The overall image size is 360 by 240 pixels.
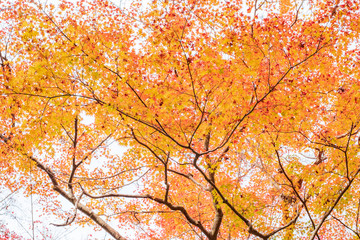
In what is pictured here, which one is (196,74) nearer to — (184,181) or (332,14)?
(332,14)

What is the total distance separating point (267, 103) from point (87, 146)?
6.68m

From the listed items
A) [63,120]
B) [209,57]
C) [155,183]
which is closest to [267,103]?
[209,57]

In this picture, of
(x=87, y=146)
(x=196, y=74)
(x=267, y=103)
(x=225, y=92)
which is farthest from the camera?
(x=87, y=146)

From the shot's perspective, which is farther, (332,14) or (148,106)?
(332,14)

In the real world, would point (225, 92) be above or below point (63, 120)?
above

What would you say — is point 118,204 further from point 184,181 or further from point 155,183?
point 184,181

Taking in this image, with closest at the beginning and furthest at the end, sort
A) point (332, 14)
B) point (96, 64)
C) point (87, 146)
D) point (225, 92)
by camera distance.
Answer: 1. point (96, 64)
2. point (225, 92)
3. point (332, 14)
4. point (87, 146)

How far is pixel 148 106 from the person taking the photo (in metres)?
5.95

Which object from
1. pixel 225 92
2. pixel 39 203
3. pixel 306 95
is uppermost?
pixel 306 95

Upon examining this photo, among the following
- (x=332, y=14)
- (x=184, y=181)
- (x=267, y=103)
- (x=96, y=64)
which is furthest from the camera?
(x=184, y=181)

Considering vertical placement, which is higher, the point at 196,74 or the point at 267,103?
the point at 267,103

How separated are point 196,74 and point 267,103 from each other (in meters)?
2.69

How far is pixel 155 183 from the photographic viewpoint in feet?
42.8

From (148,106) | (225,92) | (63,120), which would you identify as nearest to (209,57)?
(225,92)
